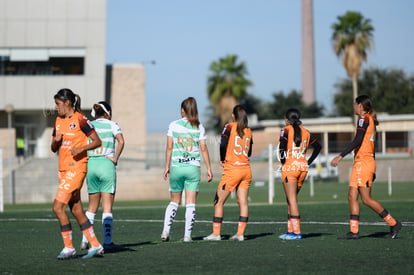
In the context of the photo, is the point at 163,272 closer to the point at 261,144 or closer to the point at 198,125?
the point at 198,125

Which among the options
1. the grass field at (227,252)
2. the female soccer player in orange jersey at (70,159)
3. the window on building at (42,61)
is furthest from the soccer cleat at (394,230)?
the window on building at (42,61)

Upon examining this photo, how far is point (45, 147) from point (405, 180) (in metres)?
24.8

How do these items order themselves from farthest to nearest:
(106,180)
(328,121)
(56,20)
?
(328,121)
(56,20)
(106,180)

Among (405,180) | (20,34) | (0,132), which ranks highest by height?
(20,34)

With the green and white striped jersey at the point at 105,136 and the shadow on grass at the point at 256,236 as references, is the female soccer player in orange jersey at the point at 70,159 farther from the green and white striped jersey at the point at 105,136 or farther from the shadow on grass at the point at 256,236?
the shadow on grass at the point at 256,236

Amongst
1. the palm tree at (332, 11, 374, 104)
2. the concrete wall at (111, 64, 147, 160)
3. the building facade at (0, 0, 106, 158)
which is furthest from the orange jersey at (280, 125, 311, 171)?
the palm tree at (332, 11, 374, 104)

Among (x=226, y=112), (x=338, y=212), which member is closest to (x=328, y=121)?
(x=226, y=112)

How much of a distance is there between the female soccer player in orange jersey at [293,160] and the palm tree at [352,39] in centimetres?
5563

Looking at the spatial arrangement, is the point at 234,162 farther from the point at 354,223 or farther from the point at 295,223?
the point at 354,223

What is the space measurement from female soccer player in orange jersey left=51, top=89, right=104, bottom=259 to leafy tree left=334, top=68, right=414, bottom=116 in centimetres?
7921

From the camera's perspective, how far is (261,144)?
6331 centimetres

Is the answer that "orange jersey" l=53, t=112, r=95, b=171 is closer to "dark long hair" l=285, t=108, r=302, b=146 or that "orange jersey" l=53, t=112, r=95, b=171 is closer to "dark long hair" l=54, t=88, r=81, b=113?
"dark long hair" l=54, t=88, r=81, b=113

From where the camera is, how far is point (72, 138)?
9.92 m

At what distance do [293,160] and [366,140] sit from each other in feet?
3.89
